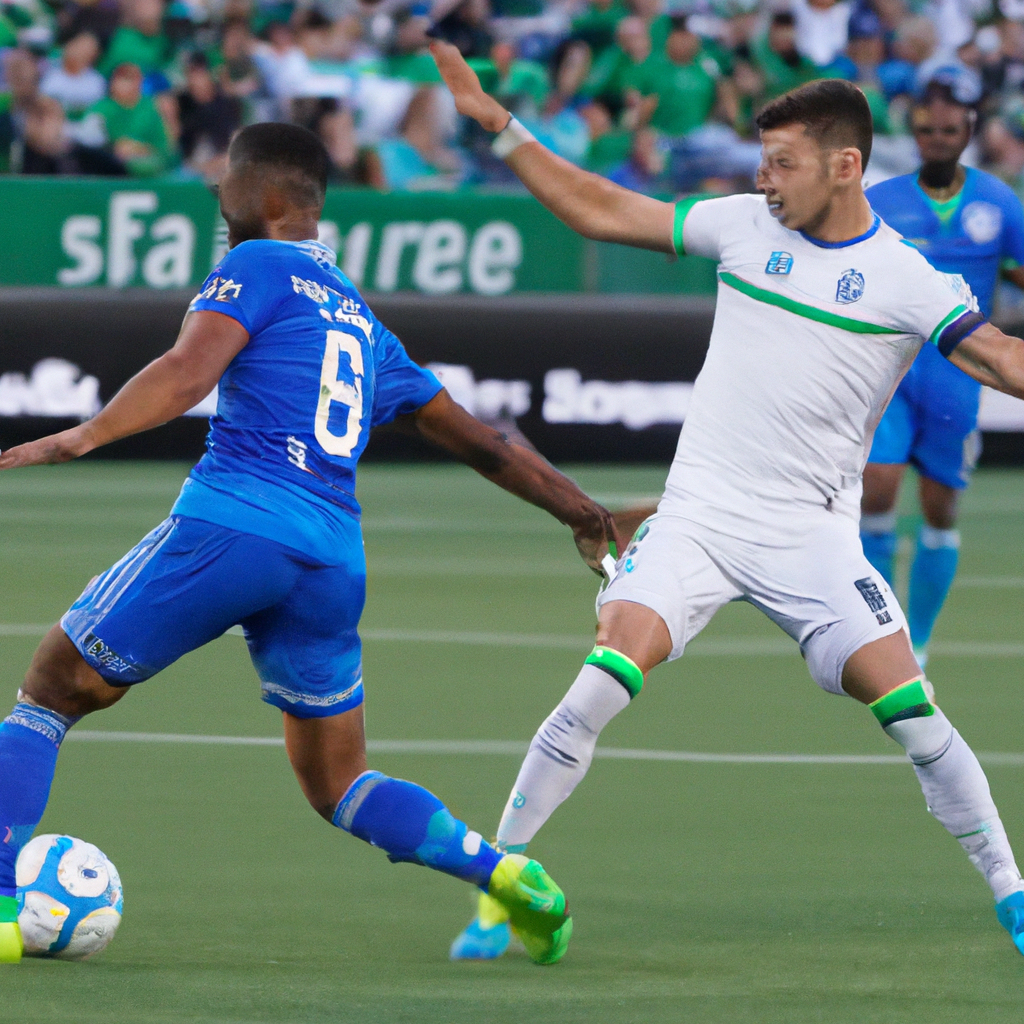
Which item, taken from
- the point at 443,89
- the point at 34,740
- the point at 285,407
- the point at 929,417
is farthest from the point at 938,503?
the point at 443,89

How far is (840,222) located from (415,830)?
1765 mm

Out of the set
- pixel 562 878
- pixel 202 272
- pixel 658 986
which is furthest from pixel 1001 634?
pixel 202 272

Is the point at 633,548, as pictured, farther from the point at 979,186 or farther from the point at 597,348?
the point at 597,348

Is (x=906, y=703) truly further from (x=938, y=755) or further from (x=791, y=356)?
(x=791, y=356)

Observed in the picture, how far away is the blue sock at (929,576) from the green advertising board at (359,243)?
6.18 meters

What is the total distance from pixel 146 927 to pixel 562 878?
1.13m

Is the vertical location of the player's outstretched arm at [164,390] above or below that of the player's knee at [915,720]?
above

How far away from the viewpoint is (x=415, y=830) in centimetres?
424

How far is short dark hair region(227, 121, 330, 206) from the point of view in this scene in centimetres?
426

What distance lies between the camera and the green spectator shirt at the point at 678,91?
53.4ft

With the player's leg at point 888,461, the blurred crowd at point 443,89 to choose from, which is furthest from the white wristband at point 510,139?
the blurred crowd at point 443,89

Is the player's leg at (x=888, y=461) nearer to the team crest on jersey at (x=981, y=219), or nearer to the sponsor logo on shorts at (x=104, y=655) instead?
the team crest on jersey at (x=981, y=219)

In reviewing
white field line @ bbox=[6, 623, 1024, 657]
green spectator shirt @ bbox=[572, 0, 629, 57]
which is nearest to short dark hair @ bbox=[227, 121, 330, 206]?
white field line @ bbox=[6, 623, 1024, 657]

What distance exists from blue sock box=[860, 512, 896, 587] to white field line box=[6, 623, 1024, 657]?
0.83 metres
